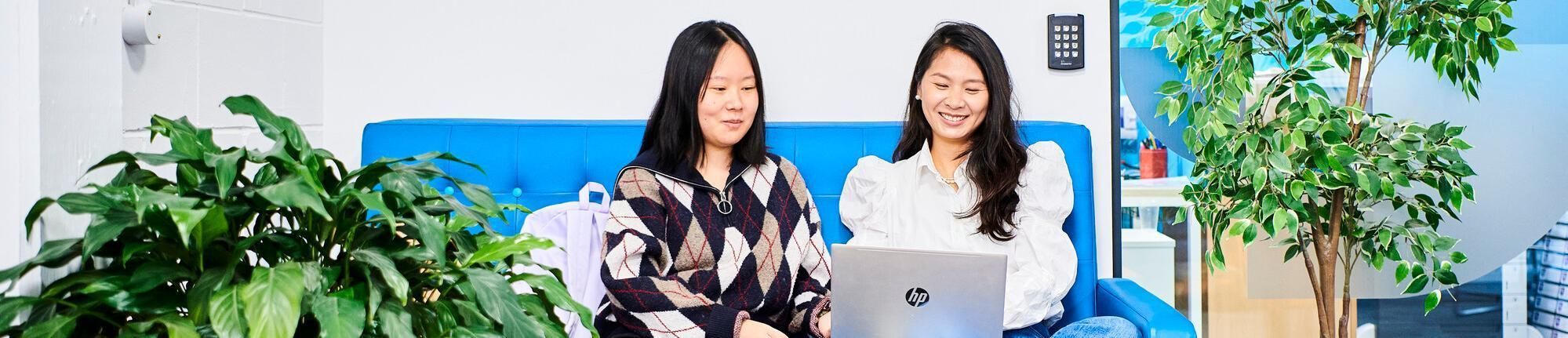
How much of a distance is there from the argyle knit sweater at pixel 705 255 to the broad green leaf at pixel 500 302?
647 millimetres

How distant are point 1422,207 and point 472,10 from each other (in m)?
1.99

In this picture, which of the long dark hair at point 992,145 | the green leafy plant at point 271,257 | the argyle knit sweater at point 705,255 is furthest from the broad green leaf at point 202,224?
the long dark hair at point 992,145

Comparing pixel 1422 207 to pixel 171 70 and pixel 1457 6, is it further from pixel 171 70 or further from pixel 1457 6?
pixel 171 70

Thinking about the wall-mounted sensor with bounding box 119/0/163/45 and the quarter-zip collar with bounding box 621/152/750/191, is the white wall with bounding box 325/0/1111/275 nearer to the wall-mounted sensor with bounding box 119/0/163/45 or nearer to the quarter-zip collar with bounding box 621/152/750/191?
the quarter-zip collar with bounding box 621/152/750/191

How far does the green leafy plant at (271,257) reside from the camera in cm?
93

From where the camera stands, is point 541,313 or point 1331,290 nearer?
point 541,313

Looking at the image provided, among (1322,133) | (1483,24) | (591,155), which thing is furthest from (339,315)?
(1483,24)

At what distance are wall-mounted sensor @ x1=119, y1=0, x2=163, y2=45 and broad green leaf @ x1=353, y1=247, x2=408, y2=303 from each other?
743 millimetres

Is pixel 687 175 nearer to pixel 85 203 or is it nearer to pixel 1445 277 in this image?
pixel 85 203

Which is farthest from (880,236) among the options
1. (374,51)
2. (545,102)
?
(374,51)

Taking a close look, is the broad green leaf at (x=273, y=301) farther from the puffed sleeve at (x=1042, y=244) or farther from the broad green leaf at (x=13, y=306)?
the puffed sleeve at (x=1042, y=244)

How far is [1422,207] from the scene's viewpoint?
6.64 feet

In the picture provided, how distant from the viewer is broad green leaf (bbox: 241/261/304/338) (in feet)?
2.91

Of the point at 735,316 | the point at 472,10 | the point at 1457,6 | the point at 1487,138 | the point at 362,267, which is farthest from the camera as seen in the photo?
the point at 1487,138
